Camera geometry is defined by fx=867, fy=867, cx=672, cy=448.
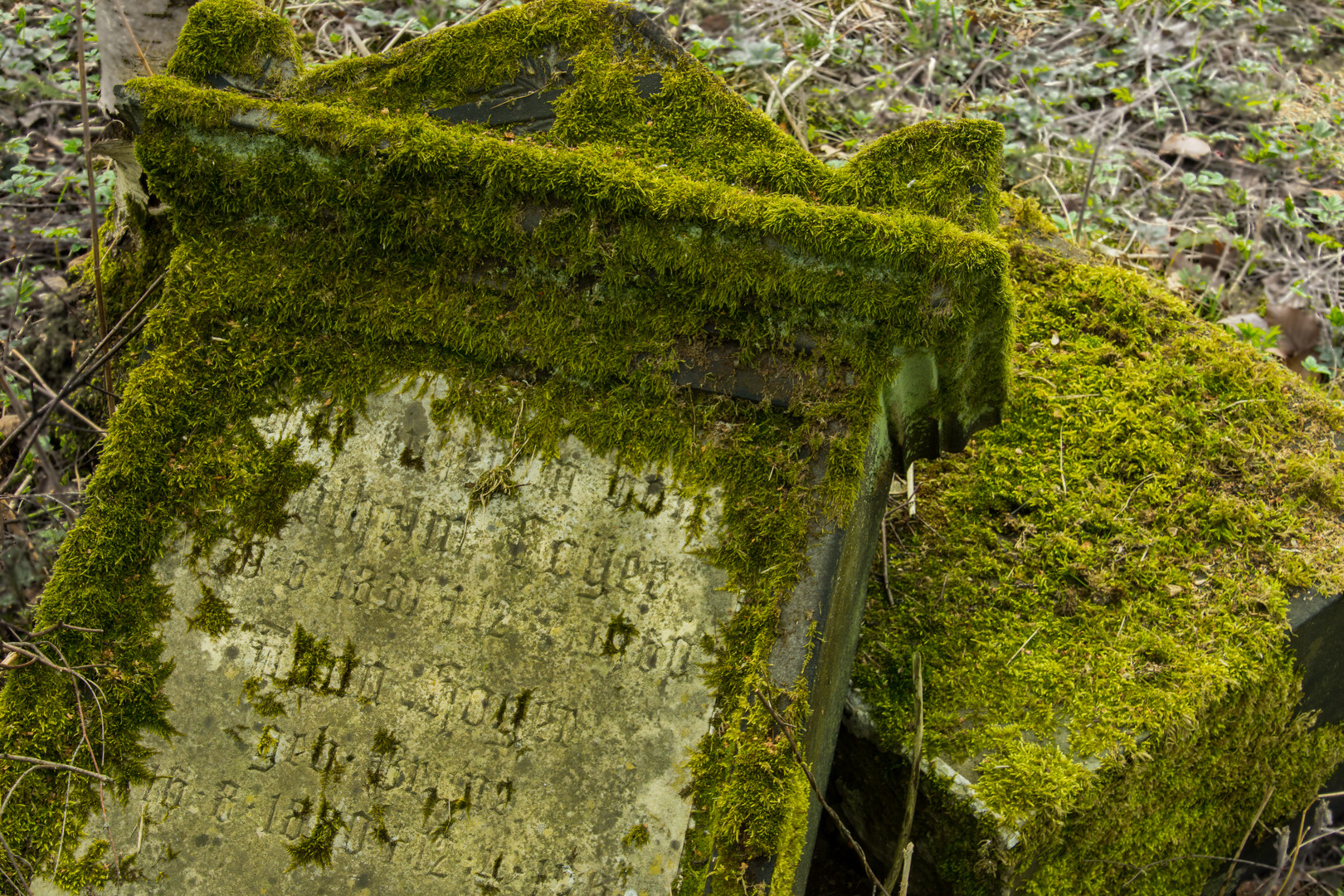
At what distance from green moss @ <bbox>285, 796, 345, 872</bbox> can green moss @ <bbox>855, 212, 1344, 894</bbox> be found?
1367 millimetres

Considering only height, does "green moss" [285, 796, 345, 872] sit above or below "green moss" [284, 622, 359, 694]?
below

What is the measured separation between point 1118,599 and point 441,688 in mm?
1910

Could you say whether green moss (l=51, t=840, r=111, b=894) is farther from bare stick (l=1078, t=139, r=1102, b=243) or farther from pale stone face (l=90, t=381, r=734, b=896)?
bare stick (l=1078, t=139, r=1102, b=243)

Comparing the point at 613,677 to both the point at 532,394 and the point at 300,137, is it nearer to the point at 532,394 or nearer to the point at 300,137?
the point at 532,394

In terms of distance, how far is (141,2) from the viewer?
2.77 metres

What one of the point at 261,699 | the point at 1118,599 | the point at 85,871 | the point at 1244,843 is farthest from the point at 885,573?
the point at 85,871

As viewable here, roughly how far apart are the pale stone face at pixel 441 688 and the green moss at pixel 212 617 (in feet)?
0.07

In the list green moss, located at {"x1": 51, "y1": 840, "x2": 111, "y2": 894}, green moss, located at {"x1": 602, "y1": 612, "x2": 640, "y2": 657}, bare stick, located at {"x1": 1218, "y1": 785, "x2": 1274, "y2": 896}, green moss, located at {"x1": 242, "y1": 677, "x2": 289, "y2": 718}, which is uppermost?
→ green moss, located at {"x1": 602, "y1": 612, "x2": 640, "y2": 657}

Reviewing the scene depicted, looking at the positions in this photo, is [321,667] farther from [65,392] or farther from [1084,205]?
[1084,205]

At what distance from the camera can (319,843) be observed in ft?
6.11

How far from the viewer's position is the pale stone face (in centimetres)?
184

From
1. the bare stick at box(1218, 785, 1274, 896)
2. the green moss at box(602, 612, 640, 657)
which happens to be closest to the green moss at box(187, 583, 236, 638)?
the green moss at box(602, 612, 640, 657)

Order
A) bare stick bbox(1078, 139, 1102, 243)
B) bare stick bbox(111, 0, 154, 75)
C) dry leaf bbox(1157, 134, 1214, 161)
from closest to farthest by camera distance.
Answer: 1. bare stick bbox(111, 0, 154, 75)
2. bare stick bbox(1078, 139, 1102, 243)
3. dry leaf bbox(1157, 134, 1214, 161)

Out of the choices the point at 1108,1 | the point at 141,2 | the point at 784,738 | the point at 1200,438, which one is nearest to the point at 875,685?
the point at 784,738
